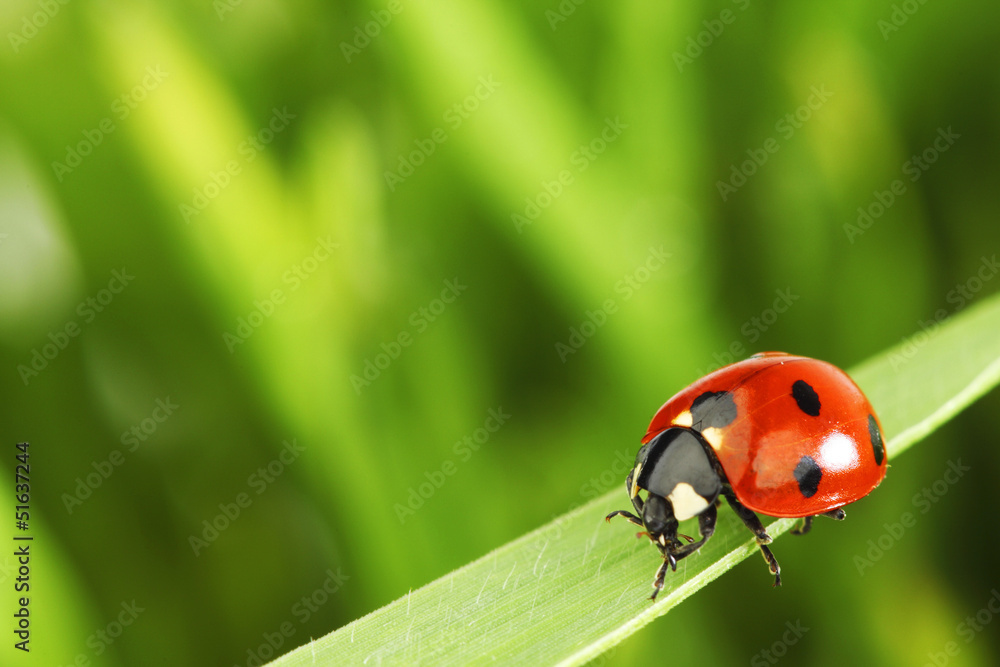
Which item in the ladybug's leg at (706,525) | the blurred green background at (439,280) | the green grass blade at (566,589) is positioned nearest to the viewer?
the green grass blade at (566,589)

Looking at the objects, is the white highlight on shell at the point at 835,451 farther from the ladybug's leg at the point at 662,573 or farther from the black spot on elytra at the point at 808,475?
the ladybug's leg at the point at 662,573

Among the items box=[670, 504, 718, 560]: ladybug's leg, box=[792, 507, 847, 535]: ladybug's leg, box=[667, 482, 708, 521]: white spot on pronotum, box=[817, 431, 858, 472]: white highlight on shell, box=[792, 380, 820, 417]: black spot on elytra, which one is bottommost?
box=[792, 507, 847, 535]: ladybug's leg

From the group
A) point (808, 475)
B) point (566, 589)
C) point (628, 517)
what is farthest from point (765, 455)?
point (566, 589)

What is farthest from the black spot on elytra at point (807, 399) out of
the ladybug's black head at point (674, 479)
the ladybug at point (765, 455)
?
the ladybug's black head at point (674, 479)

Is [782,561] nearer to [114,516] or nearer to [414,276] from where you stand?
[414,276]

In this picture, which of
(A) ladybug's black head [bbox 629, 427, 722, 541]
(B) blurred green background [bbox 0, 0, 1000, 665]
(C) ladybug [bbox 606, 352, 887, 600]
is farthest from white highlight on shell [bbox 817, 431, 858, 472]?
(B) blurred green background [bbox 0, 0, 1000, 665]

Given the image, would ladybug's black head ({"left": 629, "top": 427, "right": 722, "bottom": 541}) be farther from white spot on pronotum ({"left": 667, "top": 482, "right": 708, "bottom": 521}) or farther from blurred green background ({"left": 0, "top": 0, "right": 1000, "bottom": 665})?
blurred green background ({"left": 0, "top": 0, "right": 1000, "bottom": 665})
